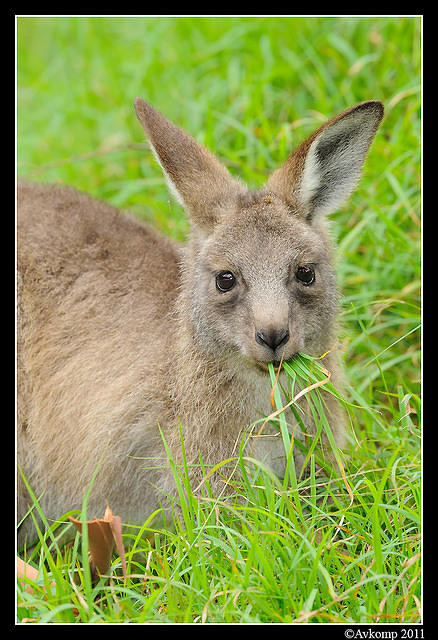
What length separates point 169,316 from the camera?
5191 millimetres

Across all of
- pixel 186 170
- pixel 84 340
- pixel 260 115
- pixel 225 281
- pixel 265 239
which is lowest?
pixel 84 340

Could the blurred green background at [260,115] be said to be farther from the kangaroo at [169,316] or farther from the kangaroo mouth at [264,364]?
the kangaroo mouth at [264,364]

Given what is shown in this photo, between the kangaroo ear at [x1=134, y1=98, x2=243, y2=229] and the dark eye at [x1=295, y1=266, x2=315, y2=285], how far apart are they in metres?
0.60

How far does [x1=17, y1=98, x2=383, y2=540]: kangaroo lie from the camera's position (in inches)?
182

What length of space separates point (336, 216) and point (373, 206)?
0.65 m

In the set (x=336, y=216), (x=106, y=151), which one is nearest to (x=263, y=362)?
(x=336, y=216)

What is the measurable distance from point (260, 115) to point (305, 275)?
2895mm

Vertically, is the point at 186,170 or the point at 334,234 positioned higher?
the point at 186,170

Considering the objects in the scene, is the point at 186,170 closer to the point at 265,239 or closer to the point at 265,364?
the point at 265,239

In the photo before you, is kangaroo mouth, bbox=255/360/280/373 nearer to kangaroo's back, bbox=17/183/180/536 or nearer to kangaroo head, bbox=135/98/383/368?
kangaroo head, bbox=135/98/383/368

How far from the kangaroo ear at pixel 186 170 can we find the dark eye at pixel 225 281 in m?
0.39

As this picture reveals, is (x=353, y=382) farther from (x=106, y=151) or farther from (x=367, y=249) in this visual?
(x=106, y=151)

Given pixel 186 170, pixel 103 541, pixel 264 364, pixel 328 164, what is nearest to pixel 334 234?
pixel 328 164

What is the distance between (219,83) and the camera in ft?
24.9
